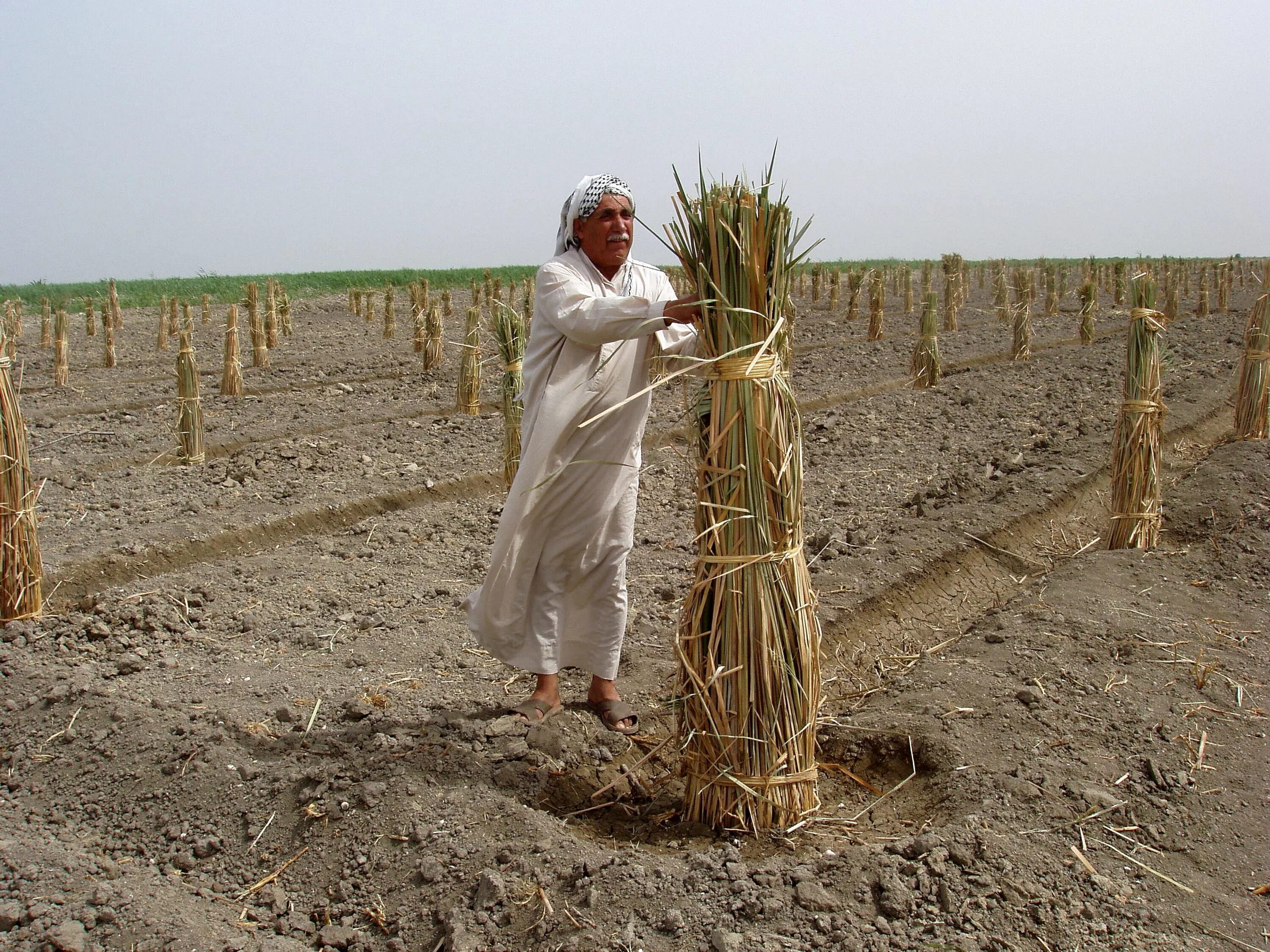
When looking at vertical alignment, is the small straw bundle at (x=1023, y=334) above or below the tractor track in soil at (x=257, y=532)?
above

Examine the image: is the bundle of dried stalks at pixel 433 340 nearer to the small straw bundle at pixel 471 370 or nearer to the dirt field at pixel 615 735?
the small straw bundle at pixel 471 370

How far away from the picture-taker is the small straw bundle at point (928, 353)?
9.56 metres

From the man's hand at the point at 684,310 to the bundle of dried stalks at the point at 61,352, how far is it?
33.6 feet

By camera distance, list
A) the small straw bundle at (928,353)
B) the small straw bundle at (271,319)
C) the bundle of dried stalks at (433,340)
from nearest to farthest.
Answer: the small straw bundle at (928,353) < the bundle of dried stalks at (433,340) < the small straw bundle at (271,319)

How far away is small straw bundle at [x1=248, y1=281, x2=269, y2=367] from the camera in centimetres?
1134

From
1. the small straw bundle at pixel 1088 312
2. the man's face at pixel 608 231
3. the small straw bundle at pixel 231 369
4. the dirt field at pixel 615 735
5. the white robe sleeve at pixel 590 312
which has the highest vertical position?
the small straw bundle at pixel 1088 312

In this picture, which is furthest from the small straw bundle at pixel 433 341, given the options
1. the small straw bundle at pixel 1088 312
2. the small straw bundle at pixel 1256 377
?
the small straw bundle at pixel 1088 312

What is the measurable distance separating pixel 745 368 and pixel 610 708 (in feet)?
4.31

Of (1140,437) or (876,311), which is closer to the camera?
(1140,437)

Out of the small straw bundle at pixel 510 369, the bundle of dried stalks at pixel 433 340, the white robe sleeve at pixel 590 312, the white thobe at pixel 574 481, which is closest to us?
the white robe sleeve at pixel 590 312

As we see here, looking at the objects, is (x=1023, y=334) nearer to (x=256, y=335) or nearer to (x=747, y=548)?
(x=256, y=335)

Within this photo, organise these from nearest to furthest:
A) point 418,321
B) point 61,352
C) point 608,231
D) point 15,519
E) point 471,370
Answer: point 608,231
point 15,519
point 471,370
point 61,352
point 418,321

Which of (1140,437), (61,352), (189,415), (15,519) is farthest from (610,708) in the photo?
(61,352)

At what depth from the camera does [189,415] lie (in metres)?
6.60
